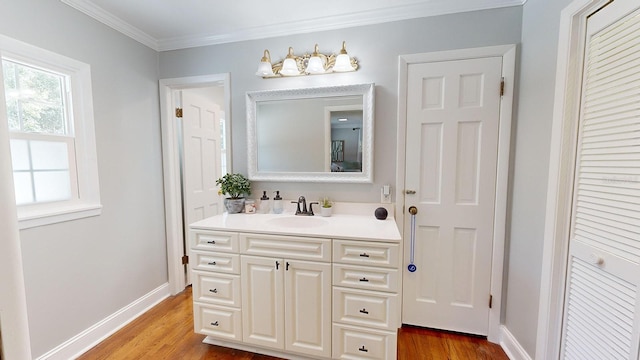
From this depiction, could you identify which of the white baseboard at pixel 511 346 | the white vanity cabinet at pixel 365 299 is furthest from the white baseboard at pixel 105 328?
the white baseboard at pixel 511 346

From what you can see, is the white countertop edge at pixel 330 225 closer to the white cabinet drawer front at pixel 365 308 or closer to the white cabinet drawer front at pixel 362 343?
the white cabinet drawer front at pixel 365 308

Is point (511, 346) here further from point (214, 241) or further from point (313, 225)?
point (214, 241)

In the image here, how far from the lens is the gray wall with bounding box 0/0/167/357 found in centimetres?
153

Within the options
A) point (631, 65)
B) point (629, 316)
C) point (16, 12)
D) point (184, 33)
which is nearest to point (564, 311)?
point (629, 316)

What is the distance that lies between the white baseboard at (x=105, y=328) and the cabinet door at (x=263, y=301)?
111 cm

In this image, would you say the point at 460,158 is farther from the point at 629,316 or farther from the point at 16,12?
the point at 16,12

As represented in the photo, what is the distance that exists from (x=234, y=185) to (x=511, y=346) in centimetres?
226

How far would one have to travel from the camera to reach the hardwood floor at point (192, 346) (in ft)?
5.66

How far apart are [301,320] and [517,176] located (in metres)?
1.67

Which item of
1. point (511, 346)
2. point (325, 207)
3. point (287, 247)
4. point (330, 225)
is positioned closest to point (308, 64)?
point (325, 207)

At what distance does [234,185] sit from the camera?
6.87 ft

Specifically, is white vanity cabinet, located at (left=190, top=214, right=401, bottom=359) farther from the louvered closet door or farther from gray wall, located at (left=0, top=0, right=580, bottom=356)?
the louvered closet door

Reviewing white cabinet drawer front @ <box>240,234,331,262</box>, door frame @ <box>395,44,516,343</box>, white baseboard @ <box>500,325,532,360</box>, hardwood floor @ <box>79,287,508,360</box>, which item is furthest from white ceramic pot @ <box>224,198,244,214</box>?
white baseboard @ <box>500,325,532,360</box>

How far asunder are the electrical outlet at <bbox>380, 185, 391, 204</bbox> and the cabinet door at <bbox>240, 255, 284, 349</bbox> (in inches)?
34.5
